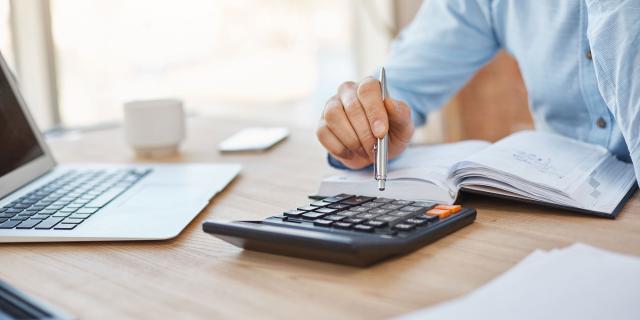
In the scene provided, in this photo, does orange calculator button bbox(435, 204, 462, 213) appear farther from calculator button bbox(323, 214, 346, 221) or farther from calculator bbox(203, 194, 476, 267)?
calculator button bbox(323, 214, 346, 221)

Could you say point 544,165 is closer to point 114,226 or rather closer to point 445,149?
point 445,149

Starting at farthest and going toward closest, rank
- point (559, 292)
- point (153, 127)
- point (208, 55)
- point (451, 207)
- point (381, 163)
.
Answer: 1. point (208, 55)
2. point (153, 127)
3. point (381, 163)
4. point (451, 207)
5. point (559, 292)

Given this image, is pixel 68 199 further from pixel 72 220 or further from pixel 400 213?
pixel 400 213

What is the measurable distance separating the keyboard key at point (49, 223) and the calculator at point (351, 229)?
0.72ft

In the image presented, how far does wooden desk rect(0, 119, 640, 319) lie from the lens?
612mm

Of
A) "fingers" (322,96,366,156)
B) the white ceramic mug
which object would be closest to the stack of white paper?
"fingers" (322,96,366,156)

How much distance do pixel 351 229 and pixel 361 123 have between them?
0.27m

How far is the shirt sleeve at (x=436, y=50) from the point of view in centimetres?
133

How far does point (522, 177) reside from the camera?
2.73 ft

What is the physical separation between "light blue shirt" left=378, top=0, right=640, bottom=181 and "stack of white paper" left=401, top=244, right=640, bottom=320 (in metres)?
0.28

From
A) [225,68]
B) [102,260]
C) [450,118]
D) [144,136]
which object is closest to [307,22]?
[225,68]

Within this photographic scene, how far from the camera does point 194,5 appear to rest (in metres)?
3.79

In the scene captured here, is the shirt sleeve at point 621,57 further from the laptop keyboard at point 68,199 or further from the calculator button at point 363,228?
the laptop keyboard at point 68,199

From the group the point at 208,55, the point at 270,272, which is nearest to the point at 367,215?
the point at 270,272
